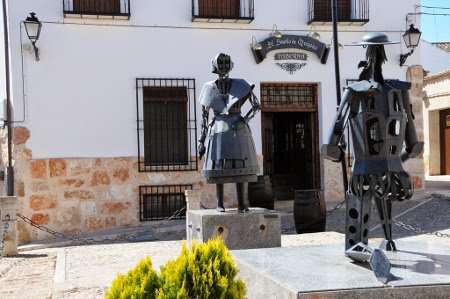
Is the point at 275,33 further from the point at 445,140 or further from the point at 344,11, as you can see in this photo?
the point at 445,140

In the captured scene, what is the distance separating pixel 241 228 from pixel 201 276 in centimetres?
351

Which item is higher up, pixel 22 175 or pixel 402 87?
pixel 402 87

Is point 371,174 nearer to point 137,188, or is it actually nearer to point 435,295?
point 435,295

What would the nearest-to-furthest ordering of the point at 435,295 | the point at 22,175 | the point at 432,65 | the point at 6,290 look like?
the point at 435,295 → the point at 6,290 → the point at 22,175 → the point at 432,65

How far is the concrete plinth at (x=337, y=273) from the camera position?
363 centimetres

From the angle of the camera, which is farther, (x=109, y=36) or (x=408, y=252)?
(x=109, y=36)

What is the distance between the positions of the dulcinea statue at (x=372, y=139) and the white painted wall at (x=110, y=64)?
7.14 meters

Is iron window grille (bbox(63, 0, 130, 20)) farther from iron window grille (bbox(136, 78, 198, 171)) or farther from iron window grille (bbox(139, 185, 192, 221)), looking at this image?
iron window grille (bbox(139, 185, 192, 221))

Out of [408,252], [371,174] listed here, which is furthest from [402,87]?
[408,252]

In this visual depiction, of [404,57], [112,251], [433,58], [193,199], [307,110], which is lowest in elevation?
[112,251]

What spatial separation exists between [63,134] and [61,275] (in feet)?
15.4

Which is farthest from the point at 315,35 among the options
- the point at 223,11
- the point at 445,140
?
the point at 445,140

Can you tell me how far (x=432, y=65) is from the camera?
21.9 meters

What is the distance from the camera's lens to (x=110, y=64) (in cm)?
1123
